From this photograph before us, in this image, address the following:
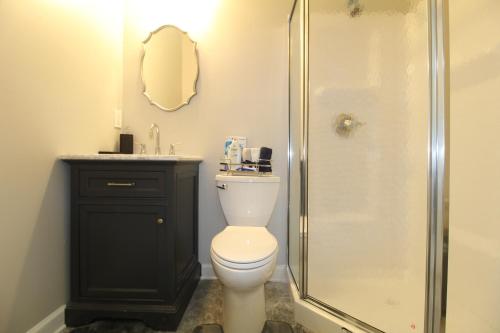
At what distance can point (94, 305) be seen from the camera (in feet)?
3.90

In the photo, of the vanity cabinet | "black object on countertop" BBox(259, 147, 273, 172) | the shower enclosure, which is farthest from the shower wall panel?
the vanity cabinet

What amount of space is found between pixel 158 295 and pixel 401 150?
154 cm

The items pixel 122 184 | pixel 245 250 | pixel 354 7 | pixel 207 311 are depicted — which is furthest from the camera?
pixel 354 7

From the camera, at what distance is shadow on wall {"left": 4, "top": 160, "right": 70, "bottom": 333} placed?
1.01m

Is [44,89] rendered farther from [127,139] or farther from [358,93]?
[358,93]

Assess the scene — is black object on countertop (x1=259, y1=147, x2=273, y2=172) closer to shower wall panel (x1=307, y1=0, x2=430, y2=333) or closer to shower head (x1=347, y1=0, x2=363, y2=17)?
shower wall panel (x1=307, y1=0, x2=430, y2=333)

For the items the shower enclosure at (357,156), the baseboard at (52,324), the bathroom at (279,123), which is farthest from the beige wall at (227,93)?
the baseboard at (52,324)

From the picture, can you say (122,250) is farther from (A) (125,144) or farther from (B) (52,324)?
(A) (125,144)

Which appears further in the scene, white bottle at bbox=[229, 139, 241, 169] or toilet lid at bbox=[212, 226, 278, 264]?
white bottle at bbox=[229, 139, 241, 169]

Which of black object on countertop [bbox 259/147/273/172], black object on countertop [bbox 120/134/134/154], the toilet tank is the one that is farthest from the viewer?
black object on countertop [bbox 120/134/134/154]

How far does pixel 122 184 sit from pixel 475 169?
66.5 inches

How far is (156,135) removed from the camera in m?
1.75

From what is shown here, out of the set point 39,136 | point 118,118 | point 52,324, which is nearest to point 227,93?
point 118,118

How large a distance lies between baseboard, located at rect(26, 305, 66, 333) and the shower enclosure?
47.7 inches
